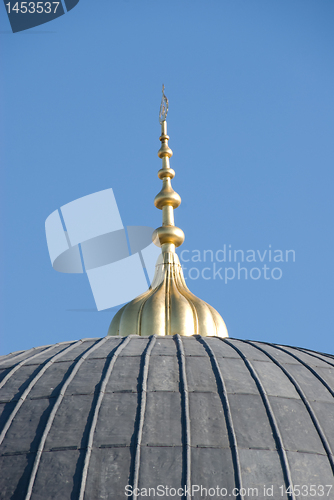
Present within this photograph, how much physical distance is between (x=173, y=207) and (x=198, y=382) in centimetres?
1150

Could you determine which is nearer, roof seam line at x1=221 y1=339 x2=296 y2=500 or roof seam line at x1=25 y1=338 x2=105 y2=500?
roof seam line at x1=25 y1=338 x2=105 y2=500

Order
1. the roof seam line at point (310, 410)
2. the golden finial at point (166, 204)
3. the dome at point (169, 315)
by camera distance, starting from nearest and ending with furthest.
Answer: the roof seam line at point (310, 410)
the dome at point (169, 315)
the golden finial at point (166, 204)

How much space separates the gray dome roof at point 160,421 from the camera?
10.7 metres

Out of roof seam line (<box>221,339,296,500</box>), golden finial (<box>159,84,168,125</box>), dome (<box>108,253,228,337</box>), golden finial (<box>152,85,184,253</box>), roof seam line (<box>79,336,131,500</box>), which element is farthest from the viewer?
golden finial (<box>159,84,168,125</box>)

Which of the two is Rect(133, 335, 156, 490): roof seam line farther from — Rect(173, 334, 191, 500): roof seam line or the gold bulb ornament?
the gold bulb ornament

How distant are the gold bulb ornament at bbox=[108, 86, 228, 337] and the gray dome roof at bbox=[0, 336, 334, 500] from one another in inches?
189

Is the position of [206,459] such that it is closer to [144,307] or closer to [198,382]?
[198,382]

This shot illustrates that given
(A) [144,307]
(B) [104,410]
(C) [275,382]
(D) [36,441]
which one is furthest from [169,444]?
(A) [144,307]

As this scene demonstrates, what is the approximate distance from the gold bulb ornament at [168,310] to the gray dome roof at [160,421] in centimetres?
479

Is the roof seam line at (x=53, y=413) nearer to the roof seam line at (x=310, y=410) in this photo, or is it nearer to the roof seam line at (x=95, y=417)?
the roof seam line at (x=95, y=417)

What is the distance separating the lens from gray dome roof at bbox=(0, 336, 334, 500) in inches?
421

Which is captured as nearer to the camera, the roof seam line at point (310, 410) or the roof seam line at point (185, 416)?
the roof seam line at point (185, 416)

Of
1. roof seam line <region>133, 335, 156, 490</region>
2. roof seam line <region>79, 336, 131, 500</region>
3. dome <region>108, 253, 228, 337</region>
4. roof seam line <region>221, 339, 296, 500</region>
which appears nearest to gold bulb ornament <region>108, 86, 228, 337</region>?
dome <region>108, 253, 228, 337</region>

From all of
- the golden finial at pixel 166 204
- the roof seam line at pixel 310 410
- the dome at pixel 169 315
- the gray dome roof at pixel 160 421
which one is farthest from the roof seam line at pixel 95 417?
the golden finial at pixel 166 204
